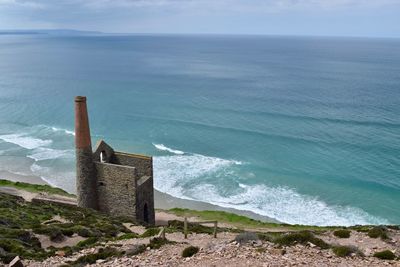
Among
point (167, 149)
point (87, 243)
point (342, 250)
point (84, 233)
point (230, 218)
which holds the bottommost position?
point (230, 218)

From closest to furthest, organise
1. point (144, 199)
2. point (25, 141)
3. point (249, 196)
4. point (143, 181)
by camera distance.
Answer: point (143, 181) < point (144, 199) < point (249, 196) < point (25, 141)

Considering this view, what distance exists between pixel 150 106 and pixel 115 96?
14.5 metres

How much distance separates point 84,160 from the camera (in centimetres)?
2728

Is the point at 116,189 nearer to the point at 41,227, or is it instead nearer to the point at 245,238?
the point at 41,227

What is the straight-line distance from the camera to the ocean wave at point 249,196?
1599 inches

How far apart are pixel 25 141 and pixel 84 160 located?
41742mm

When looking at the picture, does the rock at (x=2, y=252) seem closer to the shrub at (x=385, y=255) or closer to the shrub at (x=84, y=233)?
the shrub at (x=84, y=233)

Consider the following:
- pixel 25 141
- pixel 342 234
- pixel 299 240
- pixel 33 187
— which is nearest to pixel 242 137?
pixel 33 187

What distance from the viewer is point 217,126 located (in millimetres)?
69250

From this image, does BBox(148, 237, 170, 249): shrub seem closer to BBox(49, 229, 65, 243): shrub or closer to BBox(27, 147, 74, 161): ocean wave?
BBox(49, 229, 65, 243): shrub

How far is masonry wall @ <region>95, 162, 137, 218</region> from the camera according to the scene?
26766mm

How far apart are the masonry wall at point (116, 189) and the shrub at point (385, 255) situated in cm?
1614

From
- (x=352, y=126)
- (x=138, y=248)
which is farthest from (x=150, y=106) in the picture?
(x=138, y=248)

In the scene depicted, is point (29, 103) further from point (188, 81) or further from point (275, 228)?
point (275, 228)
